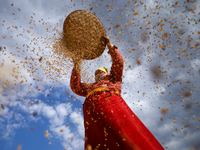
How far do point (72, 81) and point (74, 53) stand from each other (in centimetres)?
72

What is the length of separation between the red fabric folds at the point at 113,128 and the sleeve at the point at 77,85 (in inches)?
25.7

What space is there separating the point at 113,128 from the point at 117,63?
1.69 metres

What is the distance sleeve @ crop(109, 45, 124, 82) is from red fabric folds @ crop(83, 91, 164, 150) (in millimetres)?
852

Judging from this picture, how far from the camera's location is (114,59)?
10.3 ft

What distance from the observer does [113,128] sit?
6.45 ft

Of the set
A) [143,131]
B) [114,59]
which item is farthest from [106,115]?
[114,59]

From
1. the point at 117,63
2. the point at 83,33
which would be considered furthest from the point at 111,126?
the point at 83,33

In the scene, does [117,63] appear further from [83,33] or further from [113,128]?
[113,128]

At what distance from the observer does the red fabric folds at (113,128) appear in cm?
184

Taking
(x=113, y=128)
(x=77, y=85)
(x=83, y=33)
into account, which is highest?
(x=83, y=33)

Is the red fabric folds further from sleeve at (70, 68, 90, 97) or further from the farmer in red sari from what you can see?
sleeve at (70, 68, 90, 97)

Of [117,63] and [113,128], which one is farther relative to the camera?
[117,63]

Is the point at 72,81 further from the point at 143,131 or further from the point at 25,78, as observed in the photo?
the point at 143,131

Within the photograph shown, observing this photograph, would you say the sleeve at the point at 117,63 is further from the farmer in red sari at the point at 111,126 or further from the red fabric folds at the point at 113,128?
the red fabric folds at the point at 113,128
